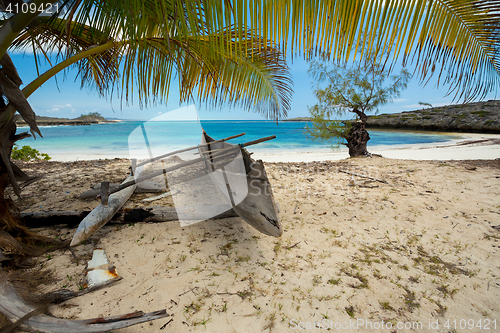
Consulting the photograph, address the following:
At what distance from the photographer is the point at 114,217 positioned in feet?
8.50

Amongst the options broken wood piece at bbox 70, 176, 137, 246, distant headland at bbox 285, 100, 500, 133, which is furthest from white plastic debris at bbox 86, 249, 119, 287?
distant headland at bbox 285, 100, 500, 133

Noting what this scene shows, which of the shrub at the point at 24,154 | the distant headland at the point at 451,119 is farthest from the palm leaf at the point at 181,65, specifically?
the distant headland at the point at 451,119

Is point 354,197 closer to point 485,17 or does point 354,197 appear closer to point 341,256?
point 341,256

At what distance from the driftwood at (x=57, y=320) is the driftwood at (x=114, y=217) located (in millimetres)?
1244

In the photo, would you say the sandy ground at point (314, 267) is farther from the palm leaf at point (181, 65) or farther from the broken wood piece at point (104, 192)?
the palm leaf at point (181, 65)

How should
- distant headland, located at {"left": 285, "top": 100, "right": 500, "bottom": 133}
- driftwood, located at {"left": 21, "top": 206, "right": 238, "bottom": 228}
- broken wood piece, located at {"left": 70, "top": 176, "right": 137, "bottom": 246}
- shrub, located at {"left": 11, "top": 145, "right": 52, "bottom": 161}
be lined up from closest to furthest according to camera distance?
Result: broken wood piece, located at {"left": 70, "top": 176, "right": 137, "bottom": 246} → driftwood, located at {"left": 21, "top": 206, "right": 238, "bottom": 228} → shrub, located at {"left": 11, "top": 145, "right": 52, "bottom": 161} → distant headland, located at {"left": 285, "top": 100, "right": 500, "bottom": 133}

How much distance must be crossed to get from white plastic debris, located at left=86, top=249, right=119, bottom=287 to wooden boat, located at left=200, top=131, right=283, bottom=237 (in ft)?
4.08

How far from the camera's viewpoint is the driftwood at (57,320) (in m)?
1.27

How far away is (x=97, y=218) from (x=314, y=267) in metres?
2.24

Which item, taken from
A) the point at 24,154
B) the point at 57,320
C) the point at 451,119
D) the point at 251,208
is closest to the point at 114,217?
the point at 57,320

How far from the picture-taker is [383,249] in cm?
227

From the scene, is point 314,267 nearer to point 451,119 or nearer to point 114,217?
point 114,217

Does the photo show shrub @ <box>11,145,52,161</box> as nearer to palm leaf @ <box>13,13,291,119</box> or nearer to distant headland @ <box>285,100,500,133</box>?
palm leaf @ <box>13,13,291,119</box>

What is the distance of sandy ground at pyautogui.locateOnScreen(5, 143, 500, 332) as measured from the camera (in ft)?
5.00
